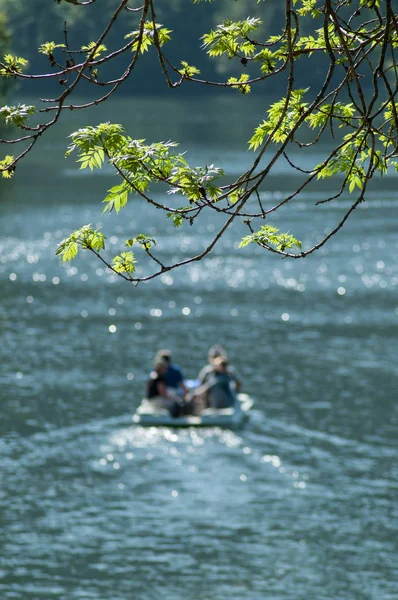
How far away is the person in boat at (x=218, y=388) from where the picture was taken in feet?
89.4

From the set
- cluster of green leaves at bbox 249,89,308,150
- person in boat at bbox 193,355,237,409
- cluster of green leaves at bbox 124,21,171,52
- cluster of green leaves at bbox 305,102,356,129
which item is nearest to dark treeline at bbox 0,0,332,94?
person in boat at bbox 193,355,237,409

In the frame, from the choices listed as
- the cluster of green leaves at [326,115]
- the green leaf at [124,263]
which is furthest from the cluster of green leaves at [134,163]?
the cluster of green leaves at [326,115]

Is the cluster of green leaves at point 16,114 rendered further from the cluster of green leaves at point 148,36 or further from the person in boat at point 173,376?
the person in boat at point 173,376

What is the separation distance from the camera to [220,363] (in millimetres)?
27000

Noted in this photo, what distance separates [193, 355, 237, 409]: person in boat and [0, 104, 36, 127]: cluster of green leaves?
20728 millimetres

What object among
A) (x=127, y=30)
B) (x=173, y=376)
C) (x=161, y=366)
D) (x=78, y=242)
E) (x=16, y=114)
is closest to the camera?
(x=16, y=114)

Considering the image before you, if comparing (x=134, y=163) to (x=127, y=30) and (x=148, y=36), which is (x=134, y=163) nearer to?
(x=148, y=36)

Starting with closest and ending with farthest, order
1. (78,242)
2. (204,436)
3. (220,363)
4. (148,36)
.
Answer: (78,242), (148,36), (220,363), (204,436)

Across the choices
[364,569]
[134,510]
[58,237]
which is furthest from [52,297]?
[364,569]

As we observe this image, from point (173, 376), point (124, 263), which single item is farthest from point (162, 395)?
point (124, 263)

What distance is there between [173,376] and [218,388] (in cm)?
113

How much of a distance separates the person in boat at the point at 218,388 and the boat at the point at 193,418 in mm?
193

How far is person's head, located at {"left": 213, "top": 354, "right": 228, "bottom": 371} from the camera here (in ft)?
88.4

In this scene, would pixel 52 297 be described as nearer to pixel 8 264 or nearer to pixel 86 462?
pixel 8 264
